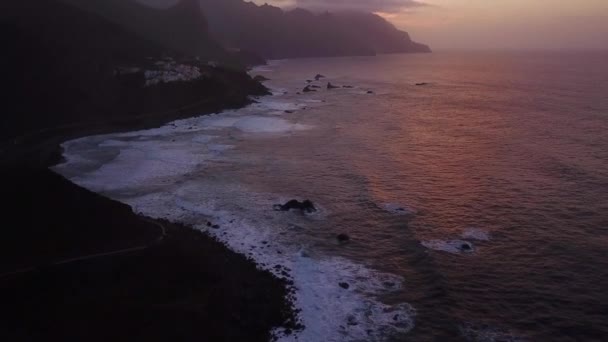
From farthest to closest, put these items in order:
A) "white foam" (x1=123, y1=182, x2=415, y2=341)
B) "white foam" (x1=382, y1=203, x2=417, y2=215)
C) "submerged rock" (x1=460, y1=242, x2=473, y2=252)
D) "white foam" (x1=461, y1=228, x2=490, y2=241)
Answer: "white foam" (x1=382, y1=203, x2=417, y2=215) < "white foam" (x1=461, y1=228, x2=490, y2=241) < "submerged rock" (x1=460, y1=242, x2=473, y2=252) < "white foam" (x1=123, y1=182, x2=415, y2=341)

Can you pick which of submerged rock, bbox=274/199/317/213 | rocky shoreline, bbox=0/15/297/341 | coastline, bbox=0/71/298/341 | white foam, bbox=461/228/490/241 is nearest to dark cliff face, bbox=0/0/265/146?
coastline, bbox=0/71/298/341

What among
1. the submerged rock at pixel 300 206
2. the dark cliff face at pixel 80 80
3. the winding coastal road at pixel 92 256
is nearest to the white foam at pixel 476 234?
the submerged rock at pixel 300 206

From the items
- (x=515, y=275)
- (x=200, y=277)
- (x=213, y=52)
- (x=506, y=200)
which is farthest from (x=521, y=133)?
(x=213, y=52)

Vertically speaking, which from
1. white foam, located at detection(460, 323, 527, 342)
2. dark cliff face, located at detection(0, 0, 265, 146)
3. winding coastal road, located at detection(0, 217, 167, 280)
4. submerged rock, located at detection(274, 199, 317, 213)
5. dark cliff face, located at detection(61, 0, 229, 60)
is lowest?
white foam, located at detection(460, 323, 527, 342)

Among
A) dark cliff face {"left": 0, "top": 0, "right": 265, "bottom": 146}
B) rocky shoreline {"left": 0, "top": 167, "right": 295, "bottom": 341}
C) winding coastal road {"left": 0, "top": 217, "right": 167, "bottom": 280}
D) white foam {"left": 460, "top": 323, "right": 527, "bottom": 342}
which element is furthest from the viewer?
dark cliff face {"left": 0, "top": 0, "right": 265, "bottom": 146}

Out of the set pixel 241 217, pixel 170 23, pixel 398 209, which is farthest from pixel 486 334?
pixel 170 23

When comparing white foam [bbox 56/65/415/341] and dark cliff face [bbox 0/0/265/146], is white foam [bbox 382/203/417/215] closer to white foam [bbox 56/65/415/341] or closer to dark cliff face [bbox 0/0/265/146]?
white foam [bbox 56/65/415/341]
